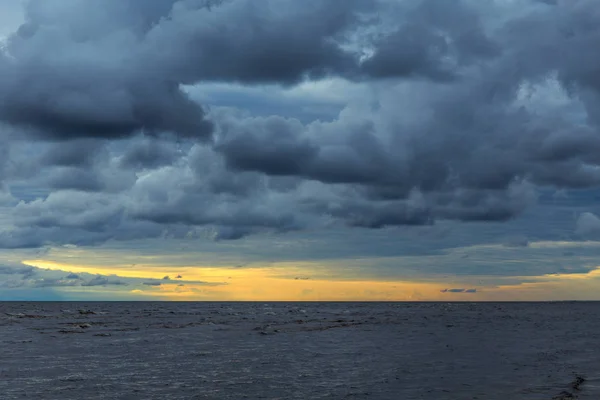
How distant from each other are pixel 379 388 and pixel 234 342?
27977 mm

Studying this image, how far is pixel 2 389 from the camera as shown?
97.3 feet

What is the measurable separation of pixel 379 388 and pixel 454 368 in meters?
9.70

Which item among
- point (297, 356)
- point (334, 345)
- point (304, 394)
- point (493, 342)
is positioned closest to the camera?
point (304, 394)

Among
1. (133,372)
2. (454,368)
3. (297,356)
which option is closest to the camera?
(133,372)

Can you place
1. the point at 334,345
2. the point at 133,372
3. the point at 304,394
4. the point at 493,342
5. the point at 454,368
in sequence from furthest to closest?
the point at 493,342 < the point at 334,345 < the point at 454,368 < the point at 133,372 < the point at 304,394

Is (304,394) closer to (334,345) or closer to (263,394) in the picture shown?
(263,394)

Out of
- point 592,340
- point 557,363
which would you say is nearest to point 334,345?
point 557,363

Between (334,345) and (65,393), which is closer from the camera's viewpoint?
(65,393)

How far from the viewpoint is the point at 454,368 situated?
37.9m

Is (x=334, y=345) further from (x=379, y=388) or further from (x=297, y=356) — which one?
(x=379, y=388)

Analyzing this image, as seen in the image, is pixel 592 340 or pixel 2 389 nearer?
pixel 2 389

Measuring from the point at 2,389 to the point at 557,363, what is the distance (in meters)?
34.9

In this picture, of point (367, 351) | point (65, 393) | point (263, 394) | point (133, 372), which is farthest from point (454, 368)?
point (65, 393)

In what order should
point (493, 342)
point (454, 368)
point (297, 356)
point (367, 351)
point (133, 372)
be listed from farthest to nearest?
1. point (493, 342)
2. point (367, 351)
3. point (297, 356)
4. point (454, 368)
5. point (133, 372)
